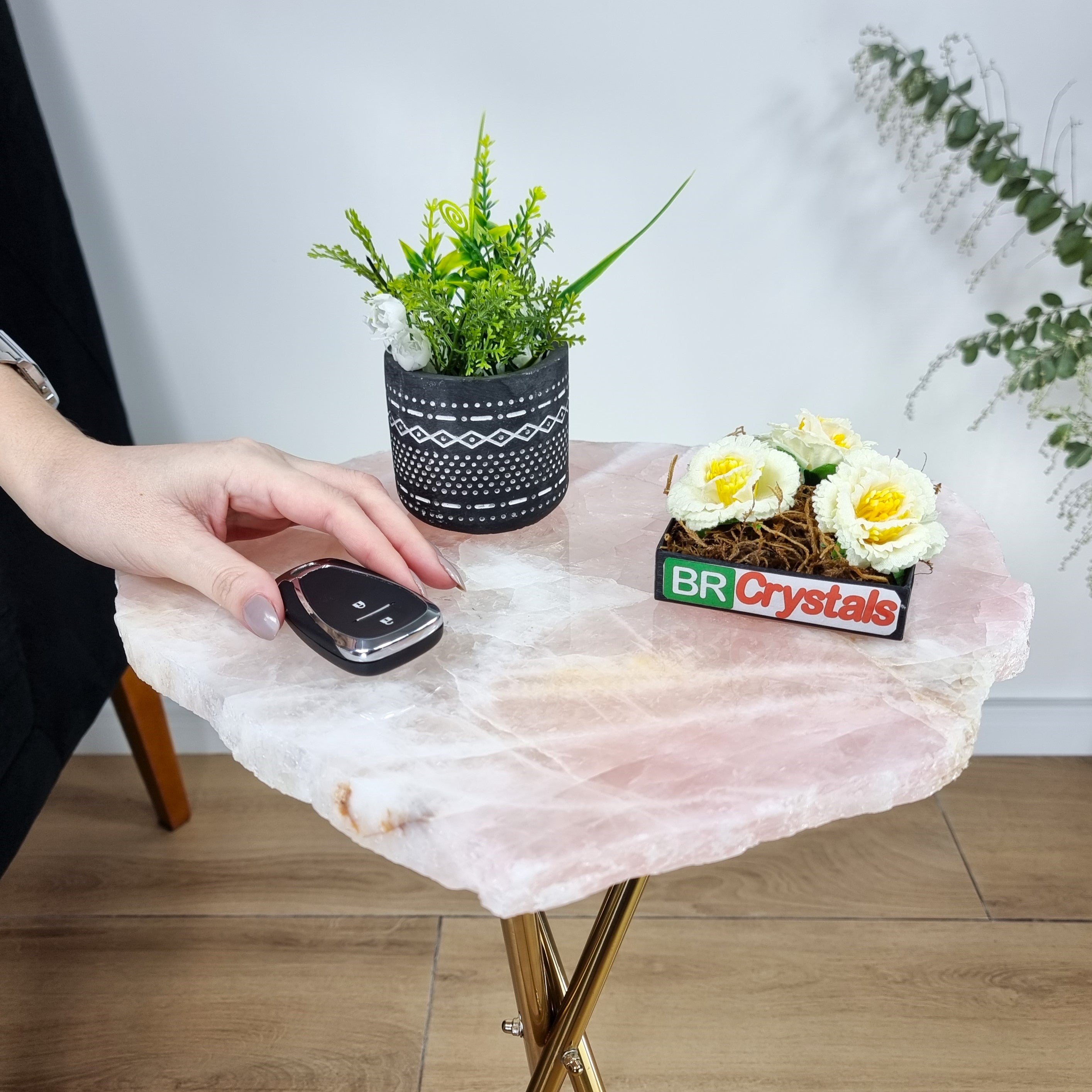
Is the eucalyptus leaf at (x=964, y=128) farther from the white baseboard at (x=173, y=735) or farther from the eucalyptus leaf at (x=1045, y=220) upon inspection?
the white baseboard at (x=173, y=735)

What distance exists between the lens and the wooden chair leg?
138 centimetres

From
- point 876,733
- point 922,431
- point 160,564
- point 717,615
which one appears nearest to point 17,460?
point 160,564

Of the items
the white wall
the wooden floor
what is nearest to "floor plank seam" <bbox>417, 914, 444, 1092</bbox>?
the wooden floor

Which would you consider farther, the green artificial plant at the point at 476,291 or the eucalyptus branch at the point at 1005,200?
the eucalyptus branch at the point at 1005,200

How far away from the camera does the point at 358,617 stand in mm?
672

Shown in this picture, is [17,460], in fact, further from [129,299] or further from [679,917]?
[679,917]

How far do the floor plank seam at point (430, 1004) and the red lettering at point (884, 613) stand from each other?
81cm

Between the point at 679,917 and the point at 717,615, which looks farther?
the point at 679,917

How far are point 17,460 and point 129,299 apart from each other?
63 centimetres

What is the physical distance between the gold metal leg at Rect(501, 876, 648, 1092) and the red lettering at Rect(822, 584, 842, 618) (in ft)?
0.79

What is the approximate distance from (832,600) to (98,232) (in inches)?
43.7

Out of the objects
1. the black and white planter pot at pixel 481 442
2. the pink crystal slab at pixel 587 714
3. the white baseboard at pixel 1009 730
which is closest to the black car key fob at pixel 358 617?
the pink crystal slab at pixel 587 714

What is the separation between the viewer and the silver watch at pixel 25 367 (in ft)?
2.87

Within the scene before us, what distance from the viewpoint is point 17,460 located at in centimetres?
79
